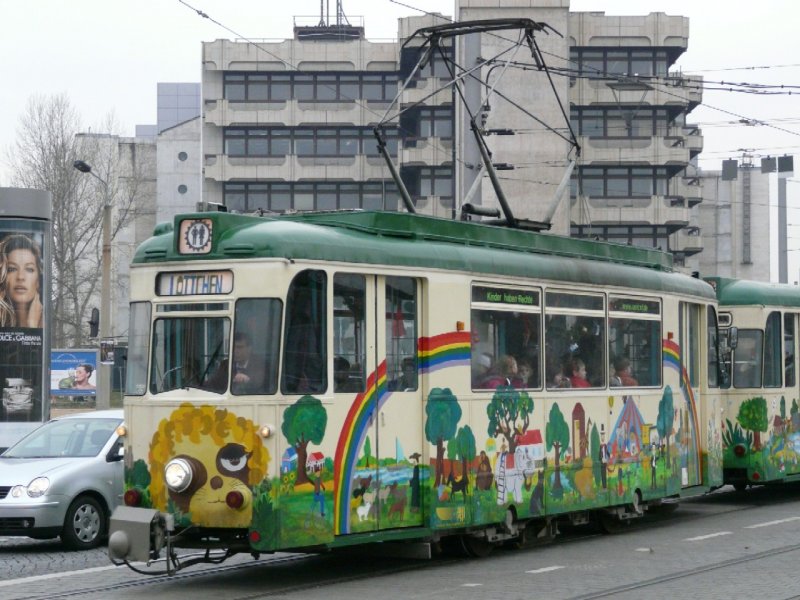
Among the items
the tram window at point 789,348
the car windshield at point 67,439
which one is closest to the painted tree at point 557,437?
the car windshield at point 67,439

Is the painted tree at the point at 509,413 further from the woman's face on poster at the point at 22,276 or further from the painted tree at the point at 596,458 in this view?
the woman's face on poster at the point at 22,276

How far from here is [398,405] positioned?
502 inches

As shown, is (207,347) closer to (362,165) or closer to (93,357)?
(93,357)

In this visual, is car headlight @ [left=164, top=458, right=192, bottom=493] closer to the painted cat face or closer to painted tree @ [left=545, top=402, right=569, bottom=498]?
the painted cat face

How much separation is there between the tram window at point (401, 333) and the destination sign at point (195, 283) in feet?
5.07

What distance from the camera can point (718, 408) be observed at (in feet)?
62.5

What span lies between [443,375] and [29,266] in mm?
12206

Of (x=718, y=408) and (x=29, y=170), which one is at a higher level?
(x=29, y=170)

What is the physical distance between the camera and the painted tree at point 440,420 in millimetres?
13039

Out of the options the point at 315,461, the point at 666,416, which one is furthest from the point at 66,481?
the point at 666,416

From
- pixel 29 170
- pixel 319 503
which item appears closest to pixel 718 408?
pixel 319 503

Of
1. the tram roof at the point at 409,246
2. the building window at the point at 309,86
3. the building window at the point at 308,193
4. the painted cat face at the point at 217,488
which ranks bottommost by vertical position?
the painted cat face at the point at 217,488

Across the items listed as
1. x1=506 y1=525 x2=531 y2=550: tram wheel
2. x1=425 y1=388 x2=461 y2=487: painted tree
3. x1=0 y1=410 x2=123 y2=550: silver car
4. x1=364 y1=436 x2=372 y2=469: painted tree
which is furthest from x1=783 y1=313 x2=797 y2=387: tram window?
x1=364 y1=436 x2=372 y2=469: painted tree

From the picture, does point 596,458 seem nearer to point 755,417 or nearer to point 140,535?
point 755,417
